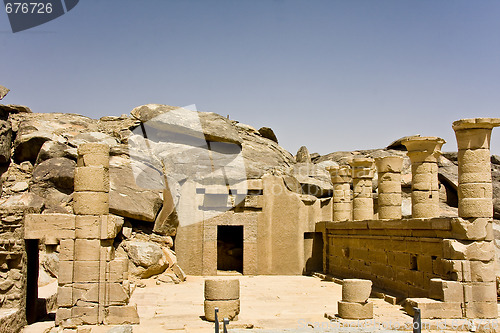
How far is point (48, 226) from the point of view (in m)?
9.64

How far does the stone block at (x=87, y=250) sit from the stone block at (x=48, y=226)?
224 millimetres

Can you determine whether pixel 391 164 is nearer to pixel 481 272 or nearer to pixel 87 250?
pixel 481 272

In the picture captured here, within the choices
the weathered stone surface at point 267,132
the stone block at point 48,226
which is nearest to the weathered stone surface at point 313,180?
the weathered stone surface at point 267,132

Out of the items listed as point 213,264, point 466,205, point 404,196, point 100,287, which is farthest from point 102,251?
point 404,196

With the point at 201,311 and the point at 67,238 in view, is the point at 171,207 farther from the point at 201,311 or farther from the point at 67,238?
the point at 67,238

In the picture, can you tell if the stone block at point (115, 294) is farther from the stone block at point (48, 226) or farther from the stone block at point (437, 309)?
the stone block at point (437, 309)

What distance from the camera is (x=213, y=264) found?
60.8ft

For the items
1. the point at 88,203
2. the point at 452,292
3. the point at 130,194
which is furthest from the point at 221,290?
the point at 130,194

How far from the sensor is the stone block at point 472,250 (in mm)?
10133

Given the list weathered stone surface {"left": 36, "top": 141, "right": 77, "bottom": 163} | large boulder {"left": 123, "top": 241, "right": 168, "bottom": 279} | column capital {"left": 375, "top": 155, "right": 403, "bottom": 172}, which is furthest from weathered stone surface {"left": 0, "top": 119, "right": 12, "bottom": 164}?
column capital {"left": 375, "top": 155, "right": 403, "bottom": 172}

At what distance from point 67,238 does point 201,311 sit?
3.35 m

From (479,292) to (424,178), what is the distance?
4.17 meters

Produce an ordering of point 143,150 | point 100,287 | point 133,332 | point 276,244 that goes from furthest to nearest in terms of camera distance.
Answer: point 143,150 < point 276,244 < point 100,287 < point 133,332

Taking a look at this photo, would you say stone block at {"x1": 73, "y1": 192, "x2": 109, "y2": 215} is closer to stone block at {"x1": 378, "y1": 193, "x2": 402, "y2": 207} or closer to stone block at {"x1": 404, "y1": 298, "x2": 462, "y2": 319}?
stone block at {"x1": 404, "y1": 298, "x2": 462, "y2": 319}
